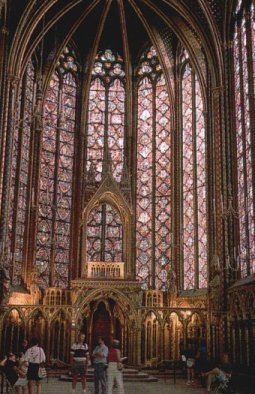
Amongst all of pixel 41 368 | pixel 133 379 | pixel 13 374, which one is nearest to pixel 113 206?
pixel 133 379

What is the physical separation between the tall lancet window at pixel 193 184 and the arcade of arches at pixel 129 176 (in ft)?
0.27

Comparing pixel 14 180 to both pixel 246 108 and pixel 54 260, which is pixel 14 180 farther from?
pixel 246 108

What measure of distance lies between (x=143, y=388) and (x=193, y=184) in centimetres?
1223

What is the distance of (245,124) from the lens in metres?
22.8

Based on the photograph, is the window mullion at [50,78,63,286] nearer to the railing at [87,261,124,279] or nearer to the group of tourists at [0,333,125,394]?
the railing at [87,261,124,279]

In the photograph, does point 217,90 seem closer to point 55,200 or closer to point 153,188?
point 153,188

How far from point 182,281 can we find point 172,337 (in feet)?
13.1

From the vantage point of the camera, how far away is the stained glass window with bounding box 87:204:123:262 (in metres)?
28.5

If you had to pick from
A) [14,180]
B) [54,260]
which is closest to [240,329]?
[54,260]

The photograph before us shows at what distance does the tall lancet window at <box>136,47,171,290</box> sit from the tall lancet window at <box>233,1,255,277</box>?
665 centimetres

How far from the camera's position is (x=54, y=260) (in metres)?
27.9

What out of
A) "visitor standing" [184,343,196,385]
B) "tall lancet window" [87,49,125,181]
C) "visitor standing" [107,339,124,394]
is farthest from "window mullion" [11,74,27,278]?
"visitor standing" [107,339,124,394]

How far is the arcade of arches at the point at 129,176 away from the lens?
2289 centimetres

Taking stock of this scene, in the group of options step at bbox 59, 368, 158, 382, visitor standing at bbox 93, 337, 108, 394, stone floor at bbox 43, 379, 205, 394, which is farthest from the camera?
step at bbox 59, 368, 158, 382
